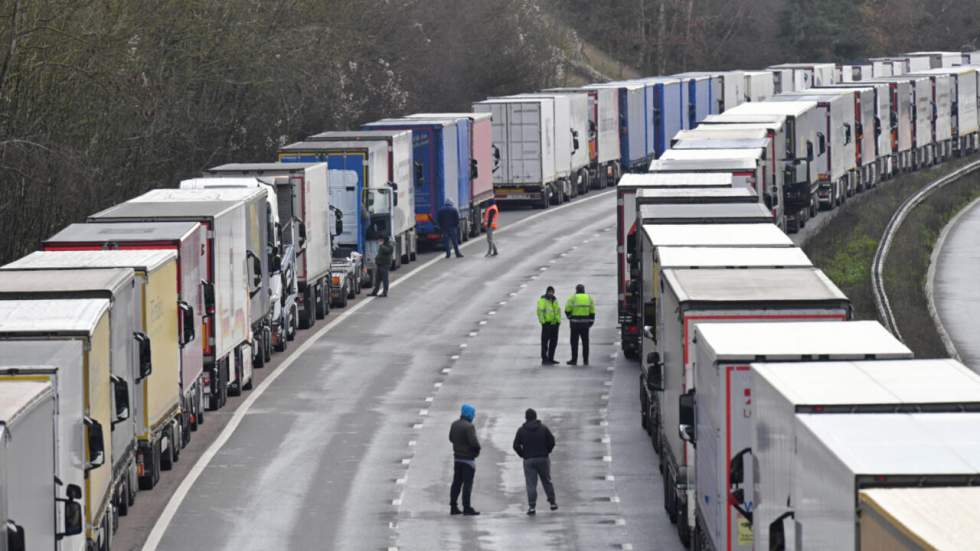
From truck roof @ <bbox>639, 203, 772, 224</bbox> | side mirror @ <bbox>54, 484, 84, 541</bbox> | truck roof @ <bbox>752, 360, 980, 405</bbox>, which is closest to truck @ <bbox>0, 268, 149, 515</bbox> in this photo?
side mirror @ <bbox>54, 484, 84, 541</bbox>

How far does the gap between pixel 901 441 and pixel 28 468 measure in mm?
6374

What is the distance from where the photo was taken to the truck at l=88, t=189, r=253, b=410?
29.6 metres

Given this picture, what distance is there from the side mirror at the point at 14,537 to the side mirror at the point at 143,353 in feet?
30.0

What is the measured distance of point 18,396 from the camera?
14992 millimetres

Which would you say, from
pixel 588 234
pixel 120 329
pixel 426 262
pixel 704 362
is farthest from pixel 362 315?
pixel 704 362

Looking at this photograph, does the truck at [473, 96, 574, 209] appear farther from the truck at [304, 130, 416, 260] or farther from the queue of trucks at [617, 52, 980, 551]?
the queue of trucks at [617, 52, 980, 551]

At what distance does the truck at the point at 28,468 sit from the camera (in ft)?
45.9

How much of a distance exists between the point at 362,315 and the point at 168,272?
16.2 metres

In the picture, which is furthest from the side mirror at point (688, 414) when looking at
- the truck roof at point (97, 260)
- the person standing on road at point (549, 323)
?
the person standing on road at point (549, 323)

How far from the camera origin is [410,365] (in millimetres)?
35750

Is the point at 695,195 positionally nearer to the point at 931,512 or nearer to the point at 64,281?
the point at 64,281

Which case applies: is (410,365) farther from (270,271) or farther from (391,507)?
(391,507)

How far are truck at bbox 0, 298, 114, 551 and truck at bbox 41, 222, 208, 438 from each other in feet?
17.3

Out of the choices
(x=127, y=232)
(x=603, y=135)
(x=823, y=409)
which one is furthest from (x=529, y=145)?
(x=823, y=409)
